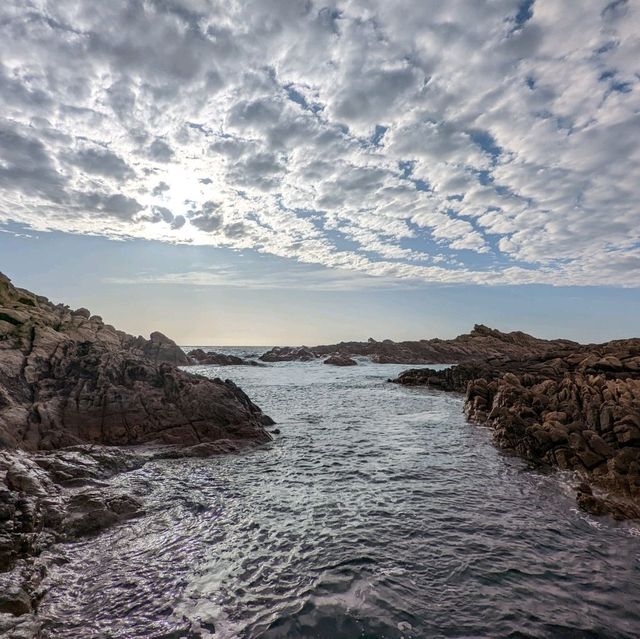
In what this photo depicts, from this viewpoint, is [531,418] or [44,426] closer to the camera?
[44,426]

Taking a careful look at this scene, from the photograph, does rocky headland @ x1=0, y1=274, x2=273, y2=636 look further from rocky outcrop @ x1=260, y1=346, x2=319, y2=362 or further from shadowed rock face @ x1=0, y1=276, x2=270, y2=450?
rocky outcrop @ x1=260, y1=346, x2=319, y2=362

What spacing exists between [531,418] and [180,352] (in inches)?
2486

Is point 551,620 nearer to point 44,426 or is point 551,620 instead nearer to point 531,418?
point 531,418

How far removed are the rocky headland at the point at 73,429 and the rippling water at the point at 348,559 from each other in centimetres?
66

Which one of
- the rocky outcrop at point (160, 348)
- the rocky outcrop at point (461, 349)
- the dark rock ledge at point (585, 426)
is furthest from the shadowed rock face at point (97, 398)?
the rocky outcrop at point (461, 349)

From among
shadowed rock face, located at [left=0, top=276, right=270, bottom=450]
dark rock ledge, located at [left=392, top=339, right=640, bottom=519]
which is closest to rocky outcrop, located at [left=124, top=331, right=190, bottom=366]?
shadowed rock face, located at [left=0, top=276, right=270, bottom=450]

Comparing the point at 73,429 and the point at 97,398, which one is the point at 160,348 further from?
the point at 73,429

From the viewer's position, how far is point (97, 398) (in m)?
17.1

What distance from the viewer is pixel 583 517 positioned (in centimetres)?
1066

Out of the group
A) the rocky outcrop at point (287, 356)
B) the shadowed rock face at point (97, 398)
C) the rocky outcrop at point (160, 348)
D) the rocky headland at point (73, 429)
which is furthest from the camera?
the rocky outcrop at point (287, 356)

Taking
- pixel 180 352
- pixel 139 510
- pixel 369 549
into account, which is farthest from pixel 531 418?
pixel 180 352

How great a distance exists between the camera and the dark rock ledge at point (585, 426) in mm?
12336

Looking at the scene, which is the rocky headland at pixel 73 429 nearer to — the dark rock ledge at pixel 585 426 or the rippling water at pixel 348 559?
the rippling water at pixel 348 559

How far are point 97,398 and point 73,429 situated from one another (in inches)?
67.6
